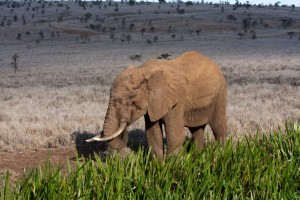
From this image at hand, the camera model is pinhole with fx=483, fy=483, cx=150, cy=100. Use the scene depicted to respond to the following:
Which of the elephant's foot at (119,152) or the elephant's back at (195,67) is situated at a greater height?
the elephant's back at (195,67)

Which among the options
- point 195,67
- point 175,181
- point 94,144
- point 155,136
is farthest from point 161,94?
point 94,144

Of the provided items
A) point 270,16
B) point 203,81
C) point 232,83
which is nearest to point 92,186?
point 203,81

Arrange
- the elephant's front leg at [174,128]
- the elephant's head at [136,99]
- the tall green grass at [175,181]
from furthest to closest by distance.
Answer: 1. the elephant's front leg at [174,128]
2. the elephant's head at [136,99]
3. the tall green grass at [175,181]

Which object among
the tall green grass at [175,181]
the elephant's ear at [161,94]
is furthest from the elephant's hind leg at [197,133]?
the tall green grass at [175,181]

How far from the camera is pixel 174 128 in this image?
7293 millimetres

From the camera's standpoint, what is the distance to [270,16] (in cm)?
11500

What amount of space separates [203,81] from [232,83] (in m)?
14.1

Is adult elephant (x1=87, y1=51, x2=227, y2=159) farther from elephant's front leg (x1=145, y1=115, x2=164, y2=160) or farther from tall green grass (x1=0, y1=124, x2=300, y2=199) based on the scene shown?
tall green grass (x1=0, y1=124, x2=300, y2=199)

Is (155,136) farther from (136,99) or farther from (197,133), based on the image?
(197,133)

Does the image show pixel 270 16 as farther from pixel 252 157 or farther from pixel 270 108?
pixel 252 157

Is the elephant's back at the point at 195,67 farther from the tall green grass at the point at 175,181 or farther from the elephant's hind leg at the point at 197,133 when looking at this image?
the tall green grass at the point at 175,181

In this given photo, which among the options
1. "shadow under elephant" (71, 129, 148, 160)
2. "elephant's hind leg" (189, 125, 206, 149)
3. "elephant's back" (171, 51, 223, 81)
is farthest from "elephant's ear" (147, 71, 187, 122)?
"shadow under elephant" (71, 129, 148, 160)

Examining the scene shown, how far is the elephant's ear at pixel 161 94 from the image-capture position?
23.2 feet

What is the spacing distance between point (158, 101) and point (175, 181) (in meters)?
2.33
